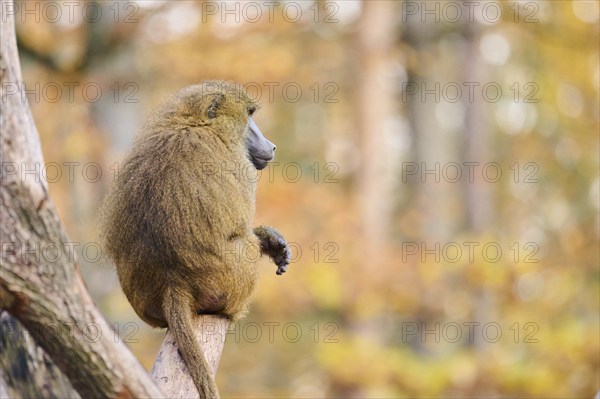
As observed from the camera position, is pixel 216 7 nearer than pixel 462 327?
Yes

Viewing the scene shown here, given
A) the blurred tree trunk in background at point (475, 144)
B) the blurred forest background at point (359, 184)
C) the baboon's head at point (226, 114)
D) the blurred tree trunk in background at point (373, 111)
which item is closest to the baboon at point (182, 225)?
the baboon's head at point (226, 114)

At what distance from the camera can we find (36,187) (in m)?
2.86

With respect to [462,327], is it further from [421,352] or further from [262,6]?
[262,6]

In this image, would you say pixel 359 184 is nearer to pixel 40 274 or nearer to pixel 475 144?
pixel 475 144

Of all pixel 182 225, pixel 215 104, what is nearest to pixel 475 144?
pixel 215 104

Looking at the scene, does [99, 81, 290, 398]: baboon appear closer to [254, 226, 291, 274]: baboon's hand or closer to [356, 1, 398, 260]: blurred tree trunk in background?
[254, 226, 291, 274]: baboon's hand

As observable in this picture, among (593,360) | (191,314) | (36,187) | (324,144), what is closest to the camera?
(36,187)

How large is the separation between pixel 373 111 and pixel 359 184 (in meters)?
1.02

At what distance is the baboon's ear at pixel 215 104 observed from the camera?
15.3ft

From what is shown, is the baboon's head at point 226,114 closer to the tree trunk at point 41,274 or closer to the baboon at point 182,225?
the baboon at point 182,225

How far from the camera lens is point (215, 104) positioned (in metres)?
4.70

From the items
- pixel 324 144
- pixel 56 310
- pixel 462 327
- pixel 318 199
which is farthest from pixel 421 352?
pixel 56 310

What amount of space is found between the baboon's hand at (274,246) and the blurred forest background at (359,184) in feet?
13.5

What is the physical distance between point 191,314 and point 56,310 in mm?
1307
